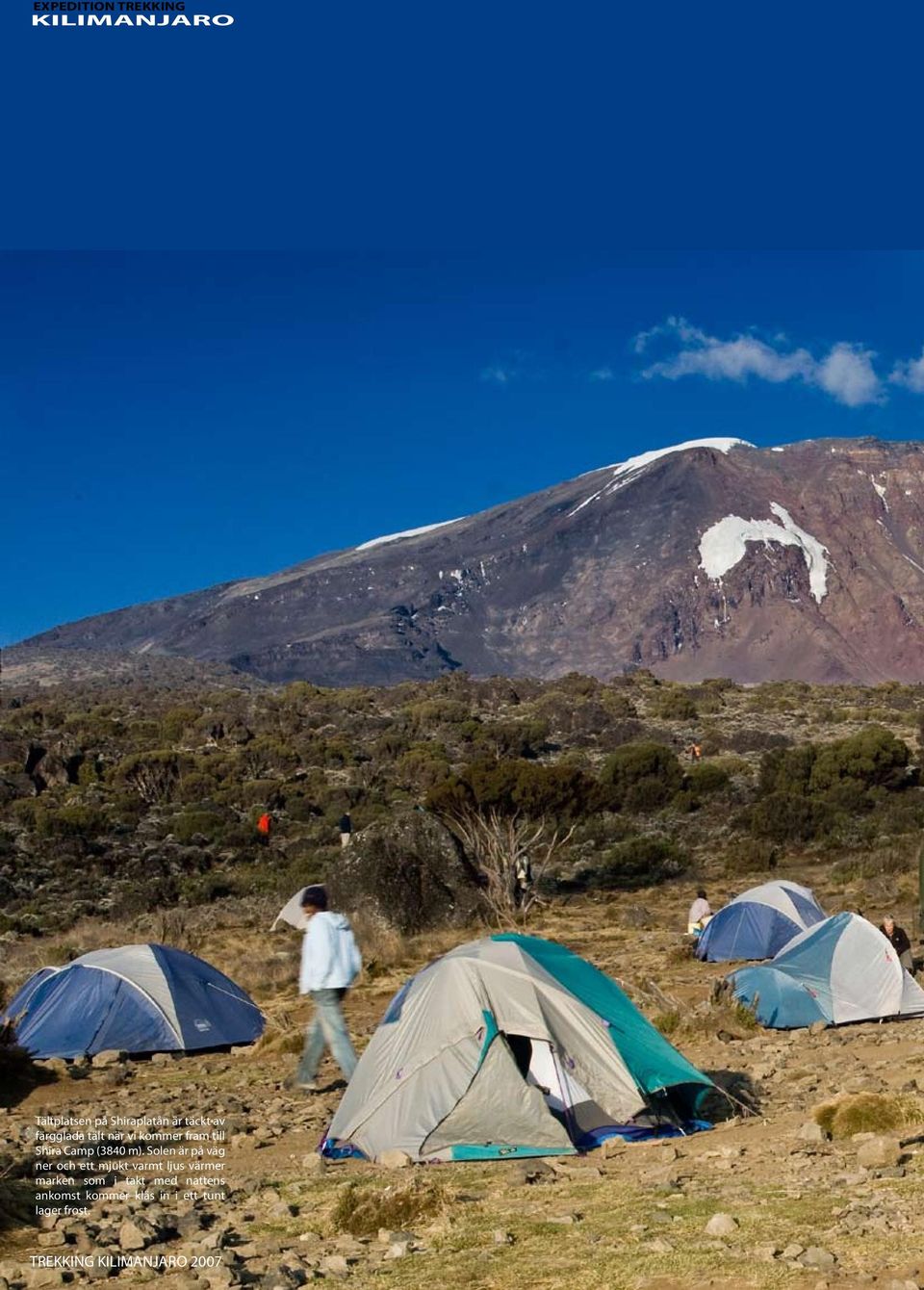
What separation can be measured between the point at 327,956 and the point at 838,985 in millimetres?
5424

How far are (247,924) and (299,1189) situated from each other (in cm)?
1589

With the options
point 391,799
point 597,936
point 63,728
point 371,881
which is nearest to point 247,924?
point 371,881

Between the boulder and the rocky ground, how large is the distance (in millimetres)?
10197

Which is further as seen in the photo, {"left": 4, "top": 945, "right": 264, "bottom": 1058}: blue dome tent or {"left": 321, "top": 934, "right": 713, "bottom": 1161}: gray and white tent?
{"left": 4, "top": 945, "right": 264, "bottom": 1058}: blue dome tent

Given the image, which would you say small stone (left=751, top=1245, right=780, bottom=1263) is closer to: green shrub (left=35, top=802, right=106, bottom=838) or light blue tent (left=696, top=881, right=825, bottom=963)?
light blue tent (left=696, top=881, right=825, bottom=963)

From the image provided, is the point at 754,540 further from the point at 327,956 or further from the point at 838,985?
the point at 327,956

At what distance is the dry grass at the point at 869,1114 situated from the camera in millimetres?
7203

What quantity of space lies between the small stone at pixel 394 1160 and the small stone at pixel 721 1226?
257cm

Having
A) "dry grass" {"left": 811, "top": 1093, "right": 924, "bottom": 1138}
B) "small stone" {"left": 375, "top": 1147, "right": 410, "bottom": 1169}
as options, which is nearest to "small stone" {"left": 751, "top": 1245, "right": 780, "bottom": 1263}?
"dry grass" {"left": 811, "top": 1093, "right": 924, "bottom": 1138}

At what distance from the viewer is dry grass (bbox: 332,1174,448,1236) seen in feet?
19.9

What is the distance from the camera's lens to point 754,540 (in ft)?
564

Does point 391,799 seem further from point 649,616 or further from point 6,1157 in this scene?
point 649,616

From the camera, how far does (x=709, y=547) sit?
579 feet

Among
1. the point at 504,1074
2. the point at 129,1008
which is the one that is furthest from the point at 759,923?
the point at 504,1074
